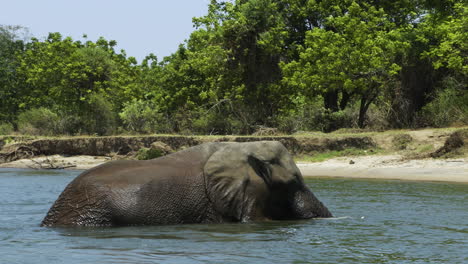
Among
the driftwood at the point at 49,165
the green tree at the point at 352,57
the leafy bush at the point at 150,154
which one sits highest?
the green tree at the point at 352,57

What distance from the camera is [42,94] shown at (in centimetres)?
4903

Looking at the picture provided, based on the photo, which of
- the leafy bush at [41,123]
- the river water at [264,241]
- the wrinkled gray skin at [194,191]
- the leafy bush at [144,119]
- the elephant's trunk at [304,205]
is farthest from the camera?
A: the leafy bush at [41,123]

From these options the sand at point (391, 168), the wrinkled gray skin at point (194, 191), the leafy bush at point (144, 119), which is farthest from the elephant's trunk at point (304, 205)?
the leafy bush at point (144, 119)

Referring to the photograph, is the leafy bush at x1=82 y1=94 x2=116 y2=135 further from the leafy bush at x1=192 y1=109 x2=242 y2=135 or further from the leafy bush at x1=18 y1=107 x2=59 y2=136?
the leafy bush at x1=192 y1=109 x2=242 y2=135

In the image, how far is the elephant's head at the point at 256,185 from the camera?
31.6ft

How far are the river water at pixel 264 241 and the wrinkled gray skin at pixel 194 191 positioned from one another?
8.5 inches

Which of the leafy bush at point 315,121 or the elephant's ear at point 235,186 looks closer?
the elephant's ear at point 235,186

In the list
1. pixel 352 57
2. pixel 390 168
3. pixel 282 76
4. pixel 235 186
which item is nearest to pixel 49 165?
pixel 282 76

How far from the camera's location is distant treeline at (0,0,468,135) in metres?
29.1

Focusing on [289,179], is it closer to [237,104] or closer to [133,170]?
[133,170]

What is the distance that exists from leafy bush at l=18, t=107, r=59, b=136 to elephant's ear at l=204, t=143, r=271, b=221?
35552 mm

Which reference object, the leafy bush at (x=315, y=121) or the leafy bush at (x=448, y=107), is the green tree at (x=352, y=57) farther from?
the leafy bush at (x=448, y=107)

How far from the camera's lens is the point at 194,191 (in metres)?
9.55

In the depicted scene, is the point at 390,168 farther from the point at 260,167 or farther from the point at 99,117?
the point at 99,117
